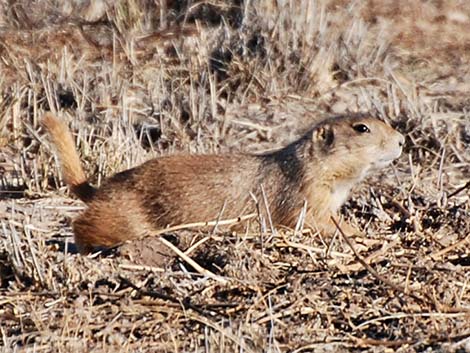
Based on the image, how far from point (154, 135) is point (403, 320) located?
3744mm

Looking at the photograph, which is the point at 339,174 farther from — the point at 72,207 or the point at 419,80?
the point at 419,80

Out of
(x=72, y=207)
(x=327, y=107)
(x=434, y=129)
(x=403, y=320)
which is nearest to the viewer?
(x=403, y=320)

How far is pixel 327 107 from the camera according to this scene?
9.02m

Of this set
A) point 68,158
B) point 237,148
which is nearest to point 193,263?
point 68,158

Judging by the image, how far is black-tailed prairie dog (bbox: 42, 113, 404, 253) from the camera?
6.64 m

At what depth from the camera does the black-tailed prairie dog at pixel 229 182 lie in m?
6.64

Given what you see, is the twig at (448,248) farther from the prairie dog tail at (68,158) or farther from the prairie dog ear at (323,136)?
the prairie dog tail at (68,158)

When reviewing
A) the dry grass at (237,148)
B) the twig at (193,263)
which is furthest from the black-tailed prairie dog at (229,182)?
the twig at (193,263)

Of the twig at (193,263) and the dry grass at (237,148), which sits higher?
the twig at (193,263)

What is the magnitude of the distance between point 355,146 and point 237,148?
5.04 ft

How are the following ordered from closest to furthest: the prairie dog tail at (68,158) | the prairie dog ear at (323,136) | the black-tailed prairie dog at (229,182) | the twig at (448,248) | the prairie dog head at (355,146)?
the twig at (448,248) < the black-tailed prairie dog at (229,182) < the prairie dog tail at (68,158) < the prairie dog head at (355,146) < the prairie dog ear at (323,136)

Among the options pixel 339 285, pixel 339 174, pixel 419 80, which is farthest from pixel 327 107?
pixel 339 285

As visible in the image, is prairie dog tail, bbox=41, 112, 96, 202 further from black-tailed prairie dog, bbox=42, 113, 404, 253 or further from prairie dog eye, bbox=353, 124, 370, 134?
prairie dog eye, bbox=353, 124, 370, 134

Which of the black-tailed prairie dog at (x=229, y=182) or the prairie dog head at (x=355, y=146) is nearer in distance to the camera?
the black-tailed prairie dog at (x=229, y=182)
